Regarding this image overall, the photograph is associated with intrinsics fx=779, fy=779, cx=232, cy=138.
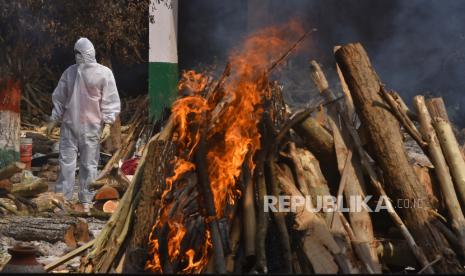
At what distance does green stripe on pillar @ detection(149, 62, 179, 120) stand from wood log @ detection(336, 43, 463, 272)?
23.9 feet

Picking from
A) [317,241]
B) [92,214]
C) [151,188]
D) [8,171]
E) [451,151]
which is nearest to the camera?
[317,241]

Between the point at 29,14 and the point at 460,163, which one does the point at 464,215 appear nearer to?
the point at 460,163

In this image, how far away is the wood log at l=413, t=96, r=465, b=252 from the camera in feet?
19.6

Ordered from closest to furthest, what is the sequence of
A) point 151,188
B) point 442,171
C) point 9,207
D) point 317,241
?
point 317,241 → point 151,188 → point 442,171 → point 9,207

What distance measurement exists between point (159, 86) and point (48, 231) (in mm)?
5983

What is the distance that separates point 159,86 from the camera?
1356 cm

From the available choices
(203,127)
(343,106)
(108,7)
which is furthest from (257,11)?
(203,127)

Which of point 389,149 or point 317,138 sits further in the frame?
point 317,138

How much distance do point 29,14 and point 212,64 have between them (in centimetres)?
333

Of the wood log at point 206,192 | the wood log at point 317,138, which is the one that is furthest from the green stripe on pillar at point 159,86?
the wood log at point 206,192

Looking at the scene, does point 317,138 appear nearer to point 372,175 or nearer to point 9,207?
point 372,175

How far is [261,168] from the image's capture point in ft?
19.4

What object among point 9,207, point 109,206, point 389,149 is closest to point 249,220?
point 389,149

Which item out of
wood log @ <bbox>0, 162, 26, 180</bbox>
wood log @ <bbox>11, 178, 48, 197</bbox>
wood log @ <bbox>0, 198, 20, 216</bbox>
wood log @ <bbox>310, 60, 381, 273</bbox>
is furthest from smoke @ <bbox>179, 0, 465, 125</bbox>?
wood log @ <bbox>310, 60, 381, 273</bbox>
